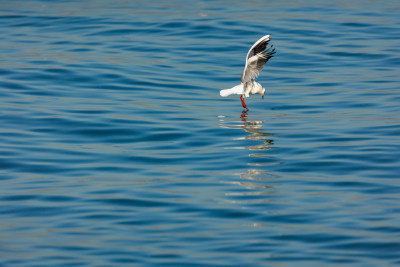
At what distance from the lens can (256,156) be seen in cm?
1096

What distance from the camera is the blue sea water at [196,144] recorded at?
25.4ft

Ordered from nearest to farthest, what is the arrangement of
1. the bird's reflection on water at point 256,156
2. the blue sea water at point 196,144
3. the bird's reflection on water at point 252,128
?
the blue sea water at point 196,144
the bird's reflection on water at point 256,156
the bird's reflection on water at point 252,128

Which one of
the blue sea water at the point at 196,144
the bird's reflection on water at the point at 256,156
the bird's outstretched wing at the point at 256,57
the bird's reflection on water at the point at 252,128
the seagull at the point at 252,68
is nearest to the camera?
the blue sea water at the point at 196,144

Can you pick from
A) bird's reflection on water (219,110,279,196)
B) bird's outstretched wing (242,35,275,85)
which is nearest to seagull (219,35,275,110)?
bird's outstretched wing (242,35,275,85)

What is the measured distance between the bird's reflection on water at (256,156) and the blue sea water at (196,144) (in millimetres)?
41

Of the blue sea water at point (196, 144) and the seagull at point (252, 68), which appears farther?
the seagull at point (252, 68)

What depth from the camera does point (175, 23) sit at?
22.4 metres

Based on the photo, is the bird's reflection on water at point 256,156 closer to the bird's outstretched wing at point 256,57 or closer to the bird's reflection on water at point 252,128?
the bird's reflection on water at point 252,128

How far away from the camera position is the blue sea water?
7750mm

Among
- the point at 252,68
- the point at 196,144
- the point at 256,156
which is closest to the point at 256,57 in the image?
the point at 252,68

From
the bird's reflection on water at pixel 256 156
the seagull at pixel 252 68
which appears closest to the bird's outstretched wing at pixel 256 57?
the seagull at pixel 252 68

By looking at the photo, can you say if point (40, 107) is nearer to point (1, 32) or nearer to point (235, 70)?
point (235, 70)

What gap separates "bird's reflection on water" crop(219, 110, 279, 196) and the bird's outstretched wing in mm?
787

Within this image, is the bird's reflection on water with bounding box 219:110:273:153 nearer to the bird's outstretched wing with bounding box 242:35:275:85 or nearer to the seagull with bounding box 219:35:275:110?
the seagull with bounding box 219:35:275:110
